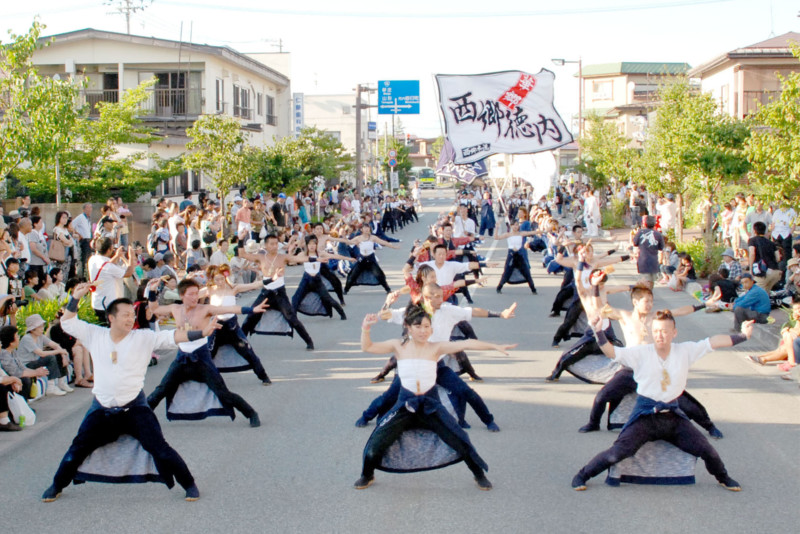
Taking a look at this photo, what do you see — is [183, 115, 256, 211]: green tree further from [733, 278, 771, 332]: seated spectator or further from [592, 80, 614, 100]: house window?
[592, 80, 614, 100]: house window

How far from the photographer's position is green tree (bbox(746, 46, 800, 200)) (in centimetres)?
1477

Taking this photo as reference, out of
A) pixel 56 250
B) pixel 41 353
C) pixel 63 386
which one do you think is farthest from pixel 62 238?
pixel 41 353

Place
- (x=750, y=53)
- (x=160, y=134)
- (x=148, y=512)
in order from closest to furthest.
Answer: (x=148, y=512) < (x=160, y=134) < (x=750, y=53)

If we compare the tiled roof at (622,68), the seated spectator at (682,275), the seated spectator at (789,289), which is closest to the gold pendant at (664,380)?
the seated spectator at (789,289)

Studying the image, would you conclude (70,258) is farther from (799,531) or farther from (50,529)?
(799,531)

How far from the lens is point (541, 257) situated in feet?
88.1

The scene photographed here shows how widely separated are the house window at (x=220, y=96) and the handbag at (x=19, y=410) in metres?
28.6

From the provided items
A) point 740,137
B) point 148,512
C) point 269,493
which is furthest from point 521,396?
point 740,137

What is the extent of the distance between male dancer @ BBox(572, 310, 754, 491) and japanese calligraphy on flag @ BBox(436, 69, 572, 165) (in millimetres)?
10899

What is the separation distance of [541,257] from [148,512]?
21.2 meters

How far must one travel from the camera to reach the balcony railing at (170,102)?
35188 millimetres

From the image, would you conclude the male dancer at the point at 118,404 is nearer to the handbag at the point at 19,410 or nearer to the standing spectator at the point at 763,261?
the handbag at the point at 19,410

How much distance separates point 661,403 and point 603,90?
71595 millimetres

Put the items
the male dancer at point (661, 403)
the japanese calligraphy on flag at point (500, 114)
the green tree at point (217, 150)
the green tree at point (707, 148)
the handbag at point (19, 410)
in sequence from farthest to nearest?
the green tree at point (217, 150) < the green tree at point (707, 148) < the japanese calligraphy on flag at point (500, 114) < the handbag at point (19, 410) < the male dancer at point (661, 403)
